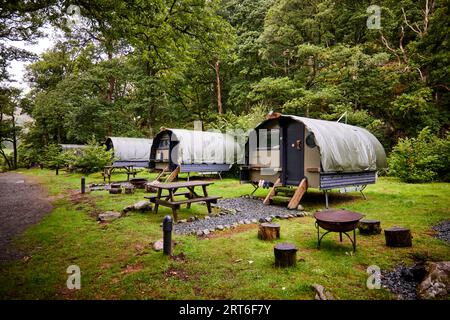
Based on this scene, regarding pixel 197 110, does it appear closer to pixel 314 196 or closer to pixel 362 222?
pixel 314 196

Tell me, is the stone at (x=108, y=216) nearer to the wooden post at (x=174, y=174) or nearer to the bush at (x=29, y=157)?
the wooden post at (x=174, y=174)

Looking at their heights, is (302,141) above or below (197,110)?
below

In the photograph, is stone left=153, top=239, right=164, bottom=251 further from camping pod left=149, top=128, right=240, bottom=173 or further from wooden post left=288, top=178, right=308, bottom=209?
camping pod left=149, top=128, right=240, bottom=173

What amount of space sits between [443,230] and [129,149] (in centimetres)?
A: 2332

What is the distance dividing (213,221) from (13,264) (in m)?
4.41

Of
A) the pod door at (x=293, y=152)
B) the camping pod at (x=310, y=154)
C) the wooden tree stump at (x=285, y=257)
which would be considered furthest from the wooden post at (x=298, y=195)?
the wooden tree stump at (x=285, y=257)

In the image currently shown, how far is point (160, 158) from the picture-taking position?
1977 centimetres

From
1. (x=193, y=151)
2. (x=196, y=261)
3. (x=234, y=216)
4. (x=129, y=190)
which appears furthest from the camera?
(x=193, y=151)

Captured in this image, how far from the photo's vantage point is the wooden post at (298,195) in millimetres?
9102

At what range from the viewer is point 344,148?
994cm

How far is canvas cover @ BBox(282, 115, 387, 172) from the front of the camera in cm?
916

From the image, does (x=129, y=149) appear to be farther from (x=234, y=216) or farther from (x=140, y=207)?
(x=234, y=216)

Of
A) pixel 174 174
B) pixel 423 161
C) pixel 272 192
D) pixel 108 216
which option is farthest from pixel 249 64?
pixel 108 216
